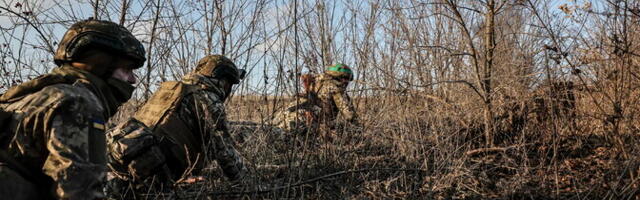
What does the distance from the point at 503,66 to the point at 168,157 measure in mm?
3353

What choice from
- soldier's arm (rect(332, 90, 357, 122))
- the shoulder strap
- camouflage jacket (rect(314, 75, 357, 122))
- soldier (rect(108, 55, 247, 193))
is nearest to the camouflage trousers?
soldier (rect(108, 55, 247, 193))


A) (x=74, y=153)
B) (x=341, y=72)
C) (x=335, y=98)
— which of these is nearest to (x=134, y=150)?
(x=74, y=153)

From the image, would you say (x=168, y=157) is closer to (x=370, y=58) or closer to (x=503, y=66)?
(x=370, y=58)

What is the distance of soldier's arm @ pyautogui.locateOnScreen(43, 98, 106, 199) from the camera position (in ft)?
6.07

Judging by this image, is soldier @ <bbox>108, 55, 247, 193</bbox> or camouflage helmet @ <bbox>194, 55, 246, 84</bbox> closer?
soldier @ <bbox>108, 55, 247, 193</bbox>

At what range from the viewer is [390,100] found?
5012 mm

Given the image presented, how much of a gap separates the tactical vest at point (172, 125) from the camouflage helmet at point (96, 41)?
1.33 m

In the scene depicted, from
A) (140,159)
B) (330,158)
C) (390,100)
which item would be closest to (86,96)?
(140,159)

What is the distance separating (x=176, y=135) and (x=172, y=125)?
0.07 m

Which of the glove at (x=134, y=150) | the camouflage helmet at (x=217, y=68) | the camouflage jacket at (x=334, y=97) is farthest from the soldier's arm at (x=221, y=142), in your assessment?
the camouflage jacket at (x=334, y=97)

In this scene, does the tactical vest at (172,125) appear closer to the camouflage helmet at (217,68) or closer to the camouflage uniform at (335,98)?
the camouflage helmet at (217,68)

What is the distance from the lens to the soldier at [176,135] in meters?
3.38

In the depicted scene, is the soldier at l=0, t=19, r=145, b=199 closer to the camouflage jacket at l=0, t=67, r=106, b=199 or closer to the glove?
the camouflage jacket at l=0, t=67, r=106, b=199

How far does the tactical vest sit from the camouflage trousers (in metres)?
1.66
